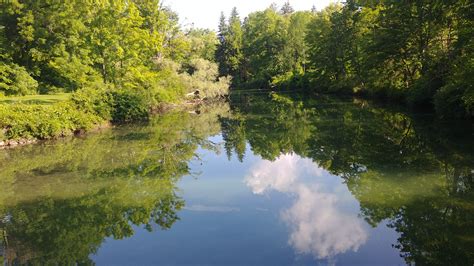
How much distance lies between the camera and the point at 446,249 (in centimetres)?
727

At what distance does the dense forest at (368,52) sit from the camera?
21703 mm

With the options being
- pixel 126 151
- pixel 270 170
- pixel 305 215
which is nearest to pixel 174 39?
pixel 126 151

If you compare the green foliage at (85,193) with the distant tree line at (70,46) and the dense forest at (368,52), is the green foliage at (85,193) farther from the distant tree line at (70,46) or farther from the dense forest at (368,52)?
the dense forest at (368,52)

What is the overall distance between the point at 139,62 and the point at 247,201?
88.3 ft

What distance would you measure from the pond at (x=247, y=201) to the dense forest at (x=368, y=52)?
19.0 feet

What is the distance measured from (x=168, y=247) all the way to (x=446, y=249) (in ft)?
17.9

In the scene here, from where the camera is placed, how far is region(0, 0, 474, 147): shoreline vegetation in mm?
21094

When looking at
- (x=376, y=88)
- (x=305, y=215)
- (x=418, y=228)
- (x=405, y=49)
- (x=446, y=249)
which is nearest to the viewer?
(x=446, y=249)

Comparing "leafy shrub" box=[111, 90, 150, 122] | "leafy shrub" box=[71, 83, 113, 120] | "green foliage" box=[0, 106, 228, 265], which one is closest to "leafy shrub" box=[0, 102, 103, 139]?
"leafy shrub" box=[71, 83, 113, 120]

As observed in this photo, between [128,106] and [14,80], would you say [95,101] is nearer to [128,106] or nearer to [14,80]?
[128,106]

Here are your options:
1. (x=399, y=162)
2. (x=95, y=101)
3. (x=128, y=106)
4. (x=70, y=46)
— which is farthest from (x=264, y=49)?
(x=399, y=162)

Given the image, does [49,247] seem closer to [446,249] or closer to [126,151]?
[446,249]

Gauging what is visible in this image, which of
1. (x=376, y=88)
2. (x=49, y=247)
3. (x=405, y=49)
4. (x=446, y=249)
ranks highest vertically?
(x=405, y=49)

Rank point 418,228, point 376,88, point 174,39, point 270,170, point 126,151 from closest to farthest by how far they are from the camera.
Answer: point 418,228
point 270,170
point 126,151
point 376,88
point 174,39
